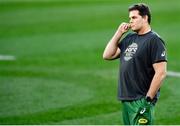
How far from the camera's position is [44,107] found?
12.9m

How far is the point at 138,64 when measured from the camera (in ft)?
28.9

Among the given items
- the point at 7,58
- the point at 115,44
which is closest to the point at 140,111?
the point at 115,44

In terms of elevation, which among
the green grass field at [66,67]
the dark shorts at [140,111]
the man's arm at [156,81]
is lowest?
the green grass field at [66,67]

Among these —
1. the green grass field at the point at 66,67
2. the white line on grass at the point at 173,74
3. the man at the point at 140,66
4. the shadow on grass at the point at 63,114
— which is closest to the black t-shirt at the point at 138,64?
the man at the point at 140,66

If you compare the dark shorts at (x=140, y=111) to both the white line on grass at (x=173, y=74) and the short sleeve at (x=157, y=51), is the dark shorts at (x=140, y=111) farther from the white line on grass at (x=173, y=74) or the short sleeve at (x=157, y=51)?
the white line on grass at (x=173, y=74)

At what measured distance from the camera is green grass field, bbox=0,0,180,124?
12.4m

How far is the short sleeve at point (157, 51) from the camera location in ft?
28.5

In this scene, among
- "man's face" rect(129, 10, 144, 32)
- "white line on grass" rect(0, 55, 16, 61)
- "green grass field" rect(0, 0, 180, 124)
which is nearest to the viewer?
"man's face" rect(129, 10, 144, 32)

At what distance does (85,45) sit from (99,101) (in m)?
7.00

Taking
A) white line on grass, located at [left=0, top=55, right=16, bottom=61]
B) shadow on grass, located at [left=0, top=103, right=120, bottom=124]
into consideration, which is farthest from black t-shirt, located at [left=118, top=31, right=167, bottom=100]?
white line on grass, located at [left=0, top=55, right=16, bottom=61]

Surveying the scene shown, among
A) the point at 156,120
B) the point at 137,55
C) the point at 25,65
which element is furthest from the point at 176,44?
the point at 137,55

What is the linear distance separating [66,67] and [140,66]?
8247 mm

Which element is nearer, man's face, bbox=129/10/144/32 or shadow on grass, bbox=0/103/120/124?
man's face, bbox=129/10/144/32

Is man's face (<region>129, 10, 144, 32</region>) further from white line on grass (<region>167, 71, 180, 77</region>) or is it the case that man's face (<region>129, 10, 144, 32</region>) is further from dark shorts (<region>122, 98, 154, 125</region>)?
white line on grass (<region>167, 71, 180, 77</region>)
